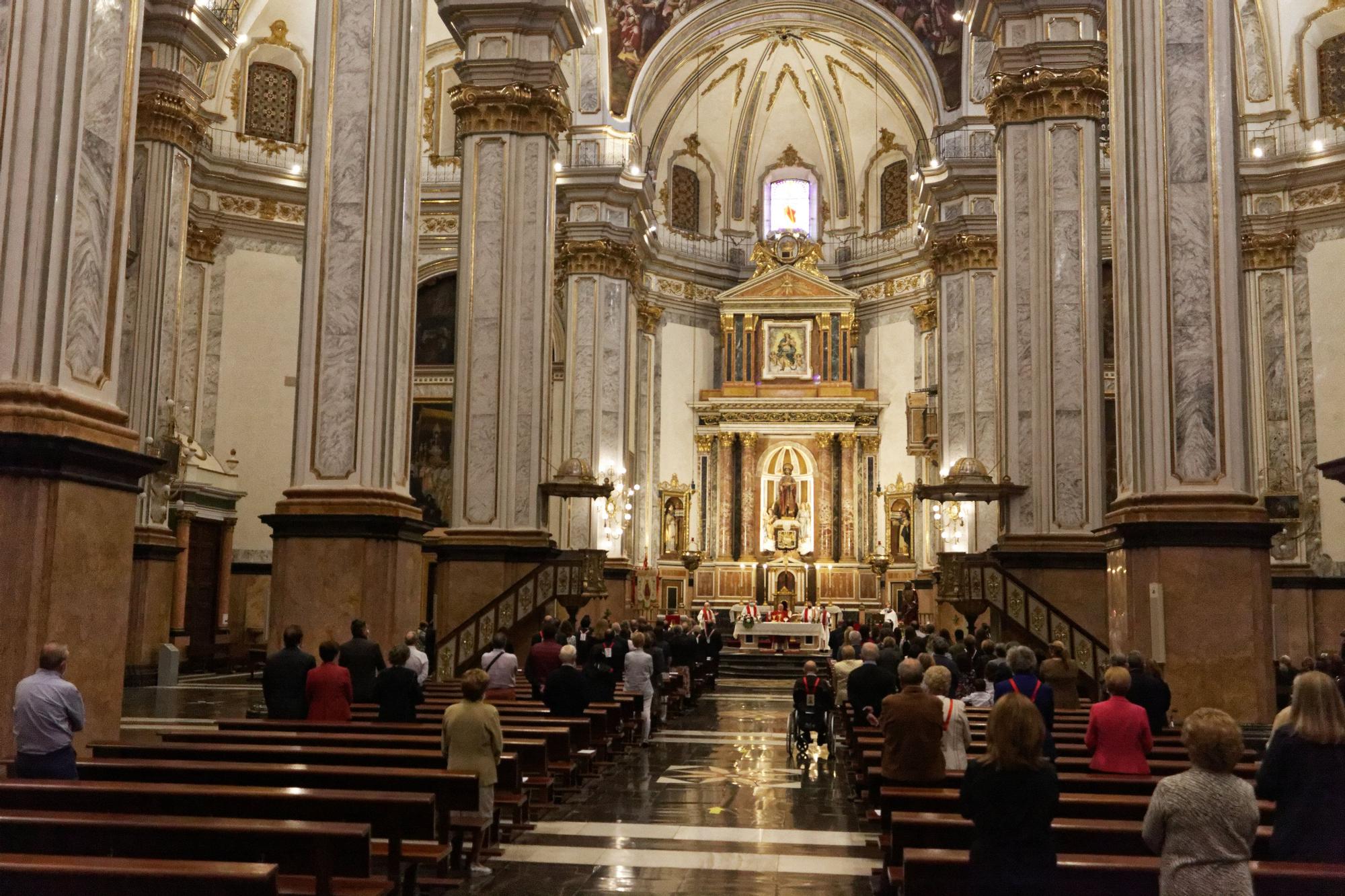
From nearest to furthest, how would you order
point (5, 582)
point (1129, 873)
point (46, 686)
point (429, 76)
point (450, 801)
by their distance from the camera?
point (1129, 873) → point (46, 686) → point (450, 801) → point (5, 582) → point (429, 76)

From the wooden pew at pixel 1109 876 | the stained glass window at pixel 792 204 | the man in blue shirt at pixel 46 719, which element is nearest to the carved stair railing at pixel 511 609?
the man in blue shirt at pixel 46 719

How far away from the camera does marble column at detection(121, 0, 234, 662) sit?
2003 centimetres

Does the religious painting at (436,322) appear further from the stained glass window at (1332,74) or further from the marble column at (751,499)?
the stained glass window at (1332,74)

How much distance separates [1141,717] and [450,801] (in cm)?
381

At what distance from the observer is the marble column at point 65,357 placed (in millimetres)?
7312

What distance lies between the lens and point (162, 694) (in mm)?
18328

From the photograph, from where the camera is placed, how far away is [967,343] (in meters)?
27.8

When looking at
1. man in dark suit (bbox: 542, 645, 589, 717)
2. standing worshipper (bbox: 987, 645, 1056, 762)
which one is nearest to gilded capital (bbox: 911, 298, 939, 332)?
man in dark suit (bbox: 542, 645, 589, 717)

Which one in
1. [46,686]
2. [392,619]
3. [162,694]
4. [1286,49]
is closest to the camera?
[46,686]

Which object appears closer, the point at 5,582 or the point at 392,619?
the point at 5,582

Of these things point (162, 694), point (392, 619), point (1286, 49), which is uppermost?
point (1286, 49)

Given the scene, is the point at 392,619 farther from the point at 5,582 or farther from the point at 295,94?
the point at 295,94

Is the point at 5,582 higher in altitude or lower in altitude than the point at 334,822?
higher

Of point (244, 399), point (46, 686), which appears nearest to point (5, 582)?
point (46, 686)
